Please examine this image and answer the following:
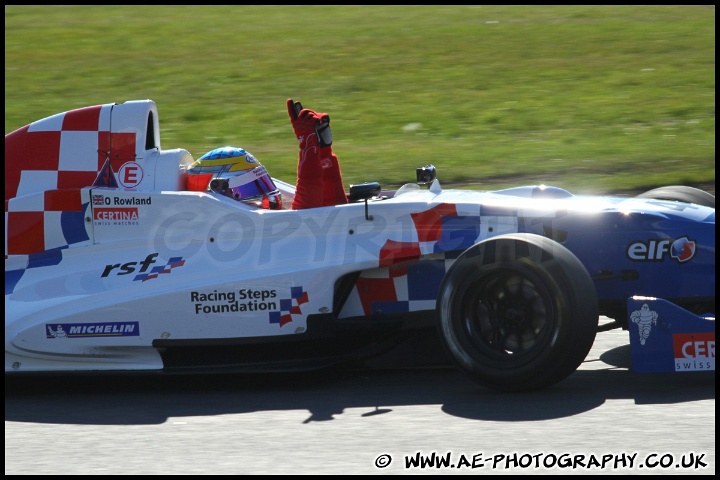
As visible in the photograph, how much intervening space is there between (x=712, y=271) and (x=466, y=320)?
1275 mm

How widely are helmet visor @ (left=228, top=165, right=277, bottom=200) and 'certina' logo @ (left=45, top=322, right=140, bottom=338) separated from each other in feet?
3.39

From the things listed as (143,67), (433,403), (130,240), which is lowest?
(433,403)

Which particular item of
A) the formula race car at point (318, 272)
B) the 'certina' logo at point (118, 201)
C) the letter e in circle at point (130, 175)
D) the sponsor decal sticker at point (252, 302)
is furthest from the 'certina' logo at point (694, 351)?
the letter e in circle at point (130, 175)

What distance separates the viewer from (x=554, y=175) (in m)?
10.4

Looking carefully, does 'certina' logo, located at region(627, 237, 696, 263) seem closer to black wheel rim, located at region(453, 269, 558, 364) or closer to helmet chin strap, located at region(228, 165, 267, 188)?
black wheel rim, located at region(453, 269, 558, 364)

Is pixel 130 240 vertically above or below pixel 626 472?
above

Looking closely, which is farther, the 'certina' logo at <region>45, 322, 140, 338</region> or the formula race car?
the 'certina' logo at <region>45, 322, 140, 338</region>

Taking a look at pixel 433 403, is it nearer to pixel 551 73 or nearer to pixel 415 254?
pixel 415 254

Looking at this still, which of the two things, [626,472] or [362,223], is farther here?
[362,223]

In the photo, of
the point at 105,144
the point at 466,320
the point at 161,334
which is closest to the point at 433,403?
the point at 466,320

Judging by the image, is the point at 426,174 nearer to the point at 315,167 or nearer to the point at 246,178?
the point at 315,167

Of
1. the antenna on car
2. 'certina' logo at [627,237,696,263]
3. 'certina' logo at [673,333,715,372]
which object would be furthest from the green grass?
'certina' logo at [673,333,715,372]

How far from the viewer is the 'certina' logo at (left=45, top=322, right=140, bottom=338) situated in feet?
18.1

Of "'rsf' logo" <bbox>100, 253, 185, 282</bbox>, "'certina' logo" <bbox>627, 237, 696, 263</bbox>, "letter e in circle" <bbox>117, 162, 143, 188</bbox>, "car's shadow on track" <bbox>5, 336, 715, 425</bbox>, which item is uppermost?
"letter e in circle" <bbox>117, 162, 143, 188</bbox>
